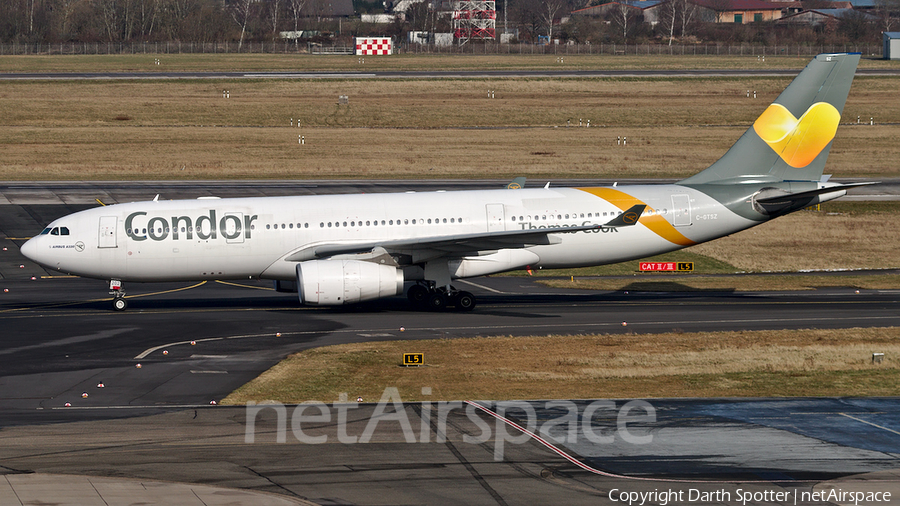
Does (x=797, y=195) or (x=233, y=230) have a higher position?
(x=797, y=195)

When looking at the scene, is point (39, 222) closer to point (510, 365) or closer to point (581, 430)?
point (510, 365)

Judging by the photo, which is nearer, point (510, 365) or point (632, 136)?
point (510, 365)

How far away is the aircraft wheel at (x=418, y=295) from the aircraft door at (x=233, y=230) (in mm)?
6969

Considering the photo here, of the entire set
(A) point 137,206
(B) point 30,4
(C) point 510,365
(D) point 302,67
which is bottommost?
(C) point 510,365

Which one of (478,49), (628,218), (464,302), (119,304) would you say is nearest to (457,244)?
(464,302)

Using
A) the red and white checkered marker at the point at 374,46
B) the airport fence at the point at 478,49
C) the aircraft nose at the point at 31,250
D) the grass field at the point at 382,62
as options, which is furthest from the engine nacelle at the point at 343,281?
the red and white checkered marker at the point at 374,46

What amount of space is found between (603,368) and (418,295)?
39.3 feet

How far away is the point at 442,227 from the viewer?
36.1m

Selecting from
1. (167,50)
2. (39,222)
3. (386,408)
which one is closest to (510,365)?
(386,408)

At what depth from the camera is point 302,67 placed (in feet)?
432

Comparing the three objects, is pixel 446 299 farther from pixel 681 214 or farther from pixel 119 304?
pixel 119 304

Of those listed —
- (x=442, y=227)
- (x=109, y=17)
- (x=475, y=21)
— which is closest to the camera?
(x=442, y=227)

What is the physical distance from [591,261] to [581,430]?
58.1ft

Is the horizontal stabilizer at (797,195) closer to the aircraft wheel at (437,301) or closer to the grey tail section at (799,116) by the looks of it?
the grey tail section at (799,116)
